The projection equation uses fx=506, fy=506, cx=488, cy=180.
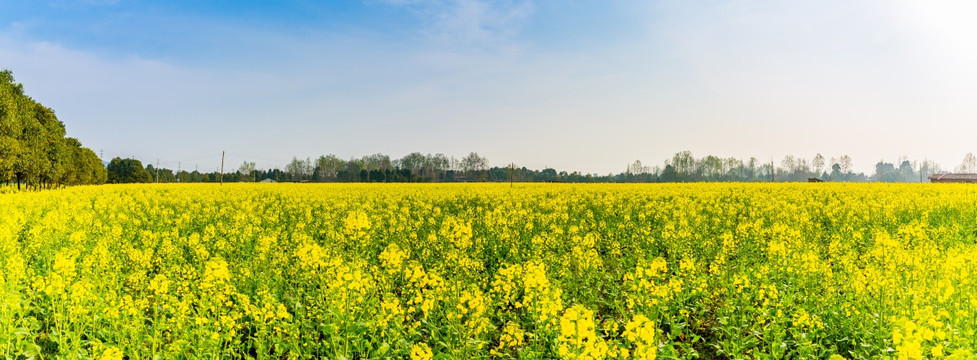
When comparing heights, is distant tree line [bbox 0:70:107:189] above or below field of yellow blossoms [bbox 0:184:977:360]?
above

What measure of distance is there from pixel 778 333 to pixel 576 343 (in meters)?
3.11

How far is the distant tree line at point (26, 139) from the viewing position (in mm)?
35750

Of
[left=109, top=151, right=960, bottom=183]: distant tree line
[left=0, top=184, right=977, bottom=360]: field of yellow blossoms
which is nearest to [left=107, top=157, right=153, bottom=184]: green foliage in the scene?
[left=109, top=151, right=960, bottom=183]: distant tree line

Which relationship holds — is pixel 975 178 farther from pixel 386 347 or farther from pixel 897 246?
pixel 386 347

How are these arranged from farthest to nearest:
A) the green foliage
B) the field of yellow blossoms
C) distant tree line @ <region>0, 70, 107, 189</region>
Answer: the green foliage → distant tree line @ <region>0, 70, 107, 189</region> → the field of yellow blossoms

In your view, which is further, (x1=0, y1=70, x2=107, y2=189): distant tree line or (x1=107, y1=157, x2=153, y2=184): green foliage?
(x1=107, y1=157, x2=153, y2=184): green foliage

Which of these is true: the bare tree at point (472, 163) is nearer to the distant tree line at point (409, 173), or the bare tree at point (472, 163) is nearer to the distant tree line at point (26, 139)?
the distant tree line at point (409, 173)

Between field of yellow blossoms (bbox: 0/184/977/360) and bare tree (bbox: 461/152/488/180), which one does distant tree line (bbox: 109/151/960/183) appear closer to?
bare tree (bbox: 461/152/488/180)

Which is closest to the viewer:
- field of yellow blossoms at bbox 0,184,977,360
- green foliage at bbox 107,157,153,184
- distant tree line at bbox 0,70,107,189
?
field of yellow blossoms at bbox 0,184,977,360

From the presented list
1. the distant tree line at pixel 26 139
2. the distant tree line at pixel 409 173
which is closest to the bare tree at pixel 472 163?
the distant tree line at pixel 409 173

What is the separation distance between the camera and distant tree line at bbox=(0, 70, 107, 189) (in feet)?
117

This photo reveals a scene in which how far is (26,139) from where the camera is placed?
42156 mm

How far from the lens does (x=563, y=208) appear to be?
1808 cm

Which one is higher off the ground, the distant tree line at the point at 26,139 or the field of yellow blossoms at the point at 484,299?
the distant tree line at the point at 26,139
